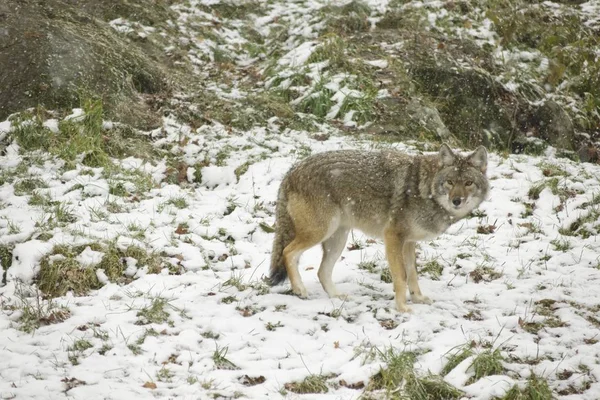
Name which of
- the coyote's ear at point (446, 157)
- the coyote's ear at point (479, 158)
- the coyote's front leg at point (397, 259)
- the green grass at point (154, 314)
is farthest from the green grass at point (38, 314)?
the coyote's ear at point (479, 158)

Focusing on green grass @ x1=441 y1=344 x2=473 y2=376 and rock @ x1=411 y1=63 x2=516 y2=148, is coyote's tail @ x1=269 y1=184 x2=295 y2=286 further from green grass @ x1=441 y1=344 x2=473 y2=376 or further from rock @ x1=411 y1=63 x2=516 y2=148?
rock @ x1=411 y1=63 x2=516 y2=148

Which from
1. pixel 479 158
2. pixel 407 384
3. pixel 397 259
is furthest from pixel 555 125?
pixel 407 384

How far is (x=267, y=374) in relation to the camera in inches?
175

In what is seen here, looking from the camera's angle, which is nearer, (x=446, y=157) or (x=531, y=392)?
(x=531, y=392)

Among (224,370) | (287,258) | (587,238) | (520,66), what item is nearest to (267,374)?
(224,370)

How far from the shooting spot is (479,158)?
18.9 ft

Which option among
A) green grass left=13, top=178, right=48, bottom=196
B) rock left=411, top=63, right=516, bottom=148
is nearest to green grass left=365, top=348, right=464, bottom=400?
green grass left=13, top=178, right=48, bottom=196

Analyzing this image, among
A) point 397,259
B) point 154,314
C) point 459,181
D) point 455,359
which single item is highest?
point 459,181

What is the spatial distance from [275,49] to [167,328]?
940cm

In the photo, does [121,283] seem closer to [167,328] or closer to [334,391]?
[167,328]

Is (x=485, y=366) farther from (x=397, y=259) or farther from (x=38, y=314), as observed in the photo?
(x=38, y=314)

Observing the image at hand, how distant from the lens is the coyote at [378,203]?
18.7ft

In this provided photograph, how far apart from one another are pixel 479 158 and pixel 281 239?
2301mm

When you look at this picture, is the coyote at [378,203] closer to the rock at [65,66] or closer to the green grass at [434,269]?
the green grass at [434,269]
